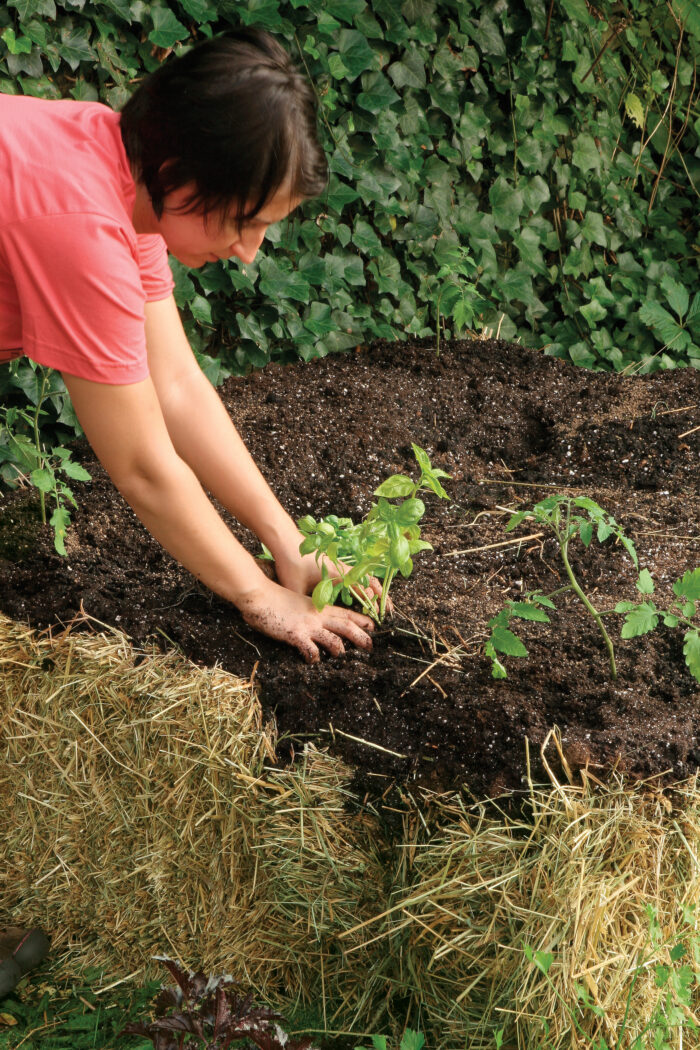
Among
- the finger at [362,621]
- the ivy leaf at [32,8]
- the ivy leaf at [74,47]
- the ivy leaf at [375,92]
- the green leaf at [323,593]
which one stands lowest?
the finger at [362,621]

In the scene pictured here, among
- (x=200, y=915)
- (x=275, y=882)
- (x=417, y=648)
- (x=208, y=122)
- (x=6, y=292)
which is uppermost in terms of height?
(x=208, y=122)

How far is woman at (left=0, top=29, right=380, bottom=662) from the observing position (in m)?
1.39

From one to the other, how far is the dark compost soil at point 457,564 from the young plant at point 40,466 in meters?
0.08

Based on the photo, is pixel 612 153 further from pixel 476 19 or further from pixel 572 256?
pixel 476 19

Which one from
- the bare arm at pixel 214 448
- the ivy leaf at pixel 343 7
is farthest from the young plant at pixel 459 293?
the bare arm at pixel 214 448

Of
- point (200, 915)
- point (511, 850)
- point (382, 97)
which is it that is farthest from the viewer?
point (382, 97)

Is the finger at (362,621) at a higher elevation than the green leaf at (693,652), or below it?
below

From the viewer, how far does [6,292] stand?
156 centimetres

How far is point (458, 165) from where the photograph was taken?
369 cm

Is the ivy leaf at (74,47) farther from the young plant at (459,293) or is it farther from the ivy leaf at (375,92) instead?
the young plant at (459,293)

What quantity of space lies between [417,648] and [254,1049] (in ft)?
2.46

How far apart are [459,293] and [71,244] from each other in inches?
82.7

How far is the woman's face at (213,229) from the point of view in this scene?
57.7 inches

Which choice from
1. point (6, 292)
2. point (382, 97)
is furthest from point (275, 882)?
point (382, 97)
